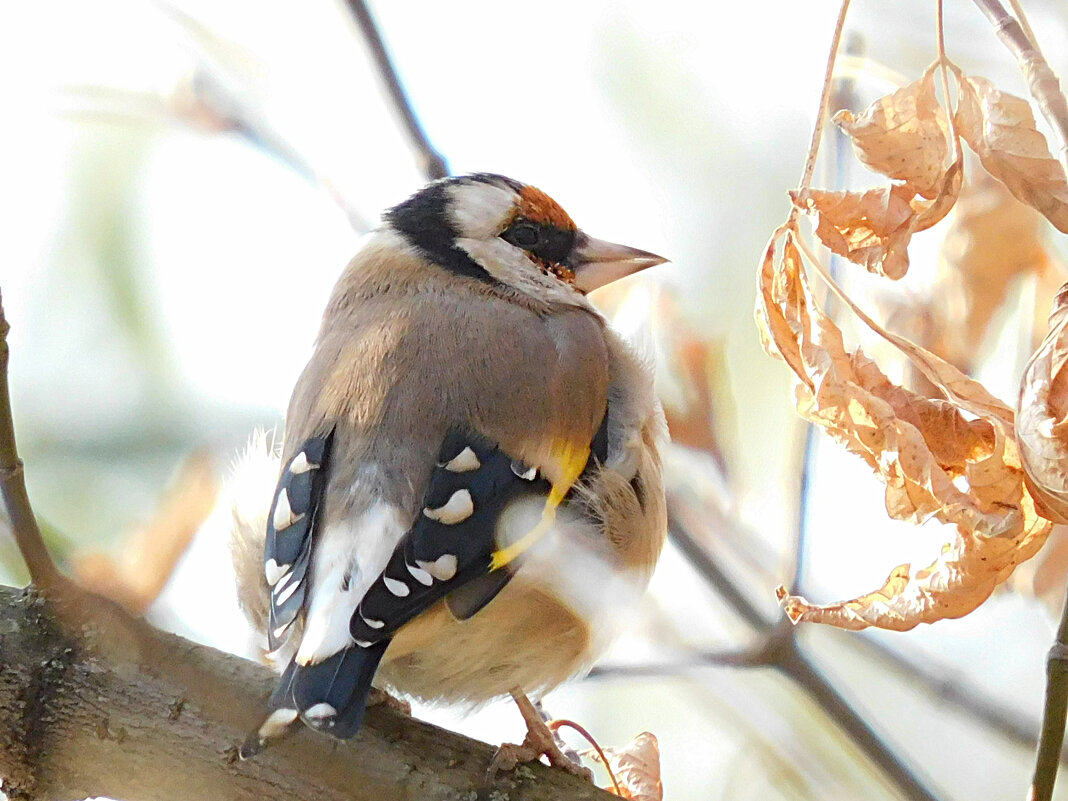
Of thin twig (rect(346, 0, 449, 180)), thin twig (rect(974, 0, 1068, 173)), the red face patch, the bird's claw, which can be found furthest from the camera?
the red face patch

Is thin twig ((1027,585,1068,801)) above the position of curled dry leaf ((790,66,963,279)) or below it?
below

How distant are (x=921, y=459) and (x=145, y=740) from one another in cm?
124

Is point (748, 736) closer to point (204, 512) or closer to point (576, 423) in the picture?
point (576, 423)

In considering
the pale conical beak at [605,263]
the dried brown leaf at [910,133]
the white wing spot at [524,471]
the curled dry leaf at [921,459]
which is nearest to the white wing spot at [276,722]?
the white wing spot at [524,471]

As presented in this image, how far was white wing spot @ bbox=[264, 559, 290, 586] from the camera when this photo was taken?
2086 mm

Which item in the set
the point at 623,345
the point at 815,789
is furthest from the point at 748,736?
the point at 623,345

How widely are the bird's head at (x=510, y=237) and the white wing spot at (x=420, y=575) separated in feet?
3.88

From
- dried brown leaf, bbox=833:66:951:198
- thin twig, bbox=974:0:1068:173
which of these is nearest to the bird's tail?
dried brown leaf, bbox=833:66:951:198

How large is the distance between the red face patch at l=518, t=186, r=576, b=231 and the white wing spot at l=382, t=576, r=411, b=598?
4.65 feet

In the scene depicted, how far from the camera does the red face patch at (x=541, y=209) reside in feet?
10.4

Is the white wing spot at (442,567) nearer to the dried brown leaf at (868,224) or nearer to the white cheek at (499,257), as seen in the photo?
the dried brown leaf at (868,224)

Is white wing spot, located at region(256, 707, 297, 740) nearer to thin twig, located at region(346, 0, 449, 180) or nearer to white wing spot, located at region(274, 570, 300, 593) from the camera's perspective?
white wing spot, located at region(274, 570, 300, 593)

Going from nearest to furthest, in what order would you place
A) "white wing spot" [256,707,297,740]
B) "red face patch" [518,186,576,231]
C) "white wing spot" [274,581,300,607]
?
"white wing spot" [256,707,297,740], "white wing spot" [274,581,300,607], "red face patch" [518,186,576,231]

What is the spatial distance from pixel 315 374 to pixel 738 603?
0.99 metres
